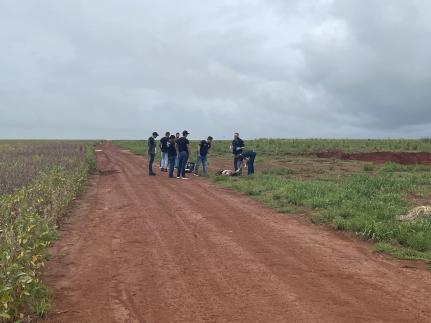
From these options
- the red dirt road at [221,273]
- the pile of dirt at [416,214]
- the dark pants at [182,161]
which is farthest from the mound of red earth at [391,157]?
the red dirt road at [221,273]

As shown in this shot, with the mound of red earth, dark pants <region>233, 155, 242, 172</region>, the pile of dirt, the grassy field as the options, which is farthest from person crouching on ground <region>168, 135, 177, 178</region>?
the mound of red earth

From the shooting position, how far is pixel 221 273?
7113 mm

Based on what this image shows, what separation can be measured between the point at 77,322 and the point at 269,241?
15.3ft

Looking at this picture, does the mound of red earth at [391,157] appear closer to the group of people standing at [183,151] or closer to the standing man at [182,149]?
the group of people standing at [183,151]

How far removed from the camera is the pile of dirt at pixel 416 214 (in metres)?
11.0

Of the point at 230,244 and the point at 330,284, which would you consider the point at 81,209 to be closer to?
the point at 230,244

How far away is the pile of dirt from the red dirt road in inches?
77.3

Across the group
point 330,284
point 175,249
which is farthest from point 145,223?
point 330,284

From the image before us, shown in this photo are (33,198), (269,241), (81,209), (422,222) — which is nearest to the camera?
(269,241)

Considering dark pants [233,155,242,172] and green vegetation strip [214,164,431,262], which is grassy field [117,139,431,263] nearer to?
green vegetation strip [214,164,431,262]

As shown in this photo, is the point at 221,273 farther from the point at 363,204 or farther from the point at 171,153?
the point at 171,153

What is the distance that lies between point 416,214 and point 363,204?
144 cm

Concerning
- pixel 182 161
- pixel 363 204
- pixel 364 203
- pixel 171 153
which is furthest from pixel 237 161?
pixel 363 204

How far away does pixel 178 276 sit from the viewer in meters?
6.96
